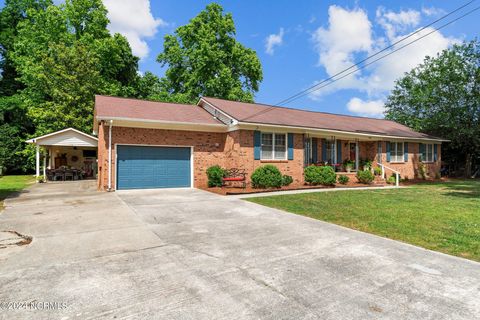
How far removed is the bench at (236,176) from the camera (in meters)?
13.1

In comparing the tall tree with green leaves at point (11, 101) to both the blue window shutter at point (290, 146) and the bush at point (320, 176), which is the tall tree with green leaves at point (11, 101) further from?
the bush at point (320, 176)

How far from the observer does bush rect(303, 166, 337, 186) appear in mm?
14688

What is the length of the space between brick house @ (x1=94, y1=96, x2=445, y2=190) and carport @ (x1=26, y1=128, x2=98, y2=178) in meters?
4.82

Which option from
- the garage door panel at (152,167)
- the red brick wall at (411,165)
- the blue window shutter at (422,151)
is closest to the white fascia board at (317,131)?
the red brick wall at (411,165)

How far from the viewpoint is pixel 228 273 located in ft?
12.2

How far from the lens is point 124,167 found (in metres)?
12.8

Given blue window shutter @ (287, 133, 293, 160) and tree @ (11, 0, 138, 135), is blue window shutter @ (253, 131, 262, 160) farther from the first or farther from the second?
tree @ (11, 0, 138, 135)

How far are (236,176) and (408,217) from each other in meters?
7.83

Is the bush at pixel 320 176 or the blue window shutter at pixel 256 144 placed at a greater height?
the blue window shutter at pixel 256 144

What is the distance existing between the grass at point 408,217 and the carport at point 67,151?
14.4 m

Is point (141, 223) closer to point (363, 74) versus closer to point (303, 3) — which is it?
point (363, 74)

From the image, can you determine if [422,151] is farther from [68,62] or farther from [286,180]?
[68,62]

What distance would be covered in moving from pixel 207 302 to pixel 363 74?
1220 cm

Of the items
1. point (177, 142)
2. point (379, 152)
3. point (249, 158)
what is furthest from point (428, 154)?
point (177, 142)
